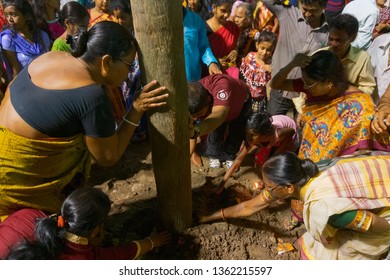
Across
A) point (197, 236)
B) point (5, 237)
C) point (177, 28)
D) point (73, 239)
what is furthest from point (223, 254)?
point (177, 28)

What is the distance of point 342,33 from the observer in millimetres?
2713

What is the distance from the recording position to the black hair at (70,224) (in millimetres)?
1700

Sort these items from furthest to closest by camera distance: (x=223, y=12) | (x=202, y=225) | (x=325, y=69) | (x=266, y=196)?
1. (x=223, y=12)
2. (x=202, y=225)
3. (x=325, y=69)
4. (x=266, y=196)

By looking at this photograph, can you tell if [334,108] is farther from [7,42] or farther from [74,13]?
[7,42]

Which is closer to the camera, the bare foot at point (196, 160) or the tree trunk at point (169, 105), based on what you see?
the tree trunk at point (169, 105)

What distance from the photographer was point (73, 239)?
5.84 feet

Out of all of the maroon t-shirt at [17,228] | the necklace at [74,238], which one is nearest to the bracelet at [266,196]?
the necklace at [74,238]

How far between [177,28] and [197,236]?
1546 mm

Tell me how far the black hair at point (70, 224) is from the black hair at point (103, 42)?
0.76m

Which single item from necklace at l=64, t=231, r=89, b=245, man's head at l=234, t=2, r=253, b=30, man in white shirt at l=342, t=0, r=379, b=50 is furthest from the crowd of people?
man's head at l=234, t=2, r=253, b=30

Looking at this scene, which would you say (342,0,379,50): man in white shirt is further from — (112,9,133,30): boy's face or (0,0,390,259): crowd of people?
(112,9,133,30): boy's face

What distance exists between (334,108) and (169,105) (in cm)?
129

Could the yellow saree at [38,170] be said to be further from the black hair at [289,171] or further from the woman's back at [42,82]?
the black hair at [289,171]

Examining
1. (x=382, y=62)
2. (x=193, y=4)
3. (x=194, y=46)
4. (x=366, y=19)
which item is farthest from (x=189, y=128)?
(x=366, y=19)
